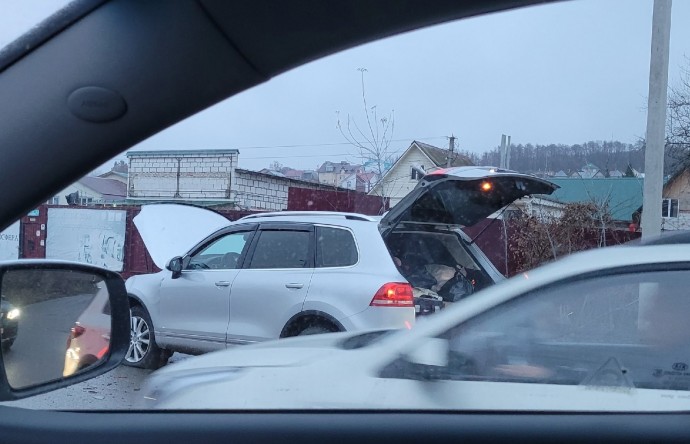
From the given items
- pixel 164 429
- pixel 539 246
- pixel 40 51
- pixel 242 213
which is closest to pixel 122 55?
pixel 40 51

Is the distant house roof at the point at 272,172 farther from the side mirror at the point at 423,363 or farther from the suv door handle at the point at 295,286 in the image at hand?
the suv door handle at the point at 295,286

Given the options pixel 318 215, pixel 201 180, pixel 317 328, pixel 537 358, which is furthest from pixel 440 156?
pixel 318 215

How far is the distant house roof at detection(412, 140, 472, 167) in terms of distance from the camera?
3.12 metres

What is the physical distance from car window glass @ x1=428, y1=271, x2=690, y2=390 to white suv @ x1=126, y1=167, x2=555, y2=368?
1075 mm

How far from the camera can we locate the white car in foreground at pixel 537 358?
229 centimetres

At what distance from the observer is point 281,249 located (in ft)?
15.9

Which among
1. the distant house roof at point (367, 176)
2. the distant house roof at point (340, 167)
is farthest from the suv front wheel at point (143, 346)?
the distant house roof at point (367, 176)

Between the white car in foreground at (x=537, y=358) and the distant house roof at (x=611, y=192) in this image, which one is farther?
the distant house roof at (x=611, y=192)

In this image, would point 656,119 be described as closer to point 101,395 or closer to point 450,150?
point 450,150

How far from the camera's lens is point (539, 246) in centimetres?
300

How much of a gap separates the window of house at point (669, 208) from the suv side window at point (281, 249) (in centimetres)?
245

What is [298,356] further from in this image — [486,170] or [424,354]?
[486,170]

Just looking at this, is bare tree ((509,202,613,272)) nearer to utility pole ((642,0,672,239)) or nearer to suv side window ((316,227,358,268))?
utility pole ((642,0,672,239))

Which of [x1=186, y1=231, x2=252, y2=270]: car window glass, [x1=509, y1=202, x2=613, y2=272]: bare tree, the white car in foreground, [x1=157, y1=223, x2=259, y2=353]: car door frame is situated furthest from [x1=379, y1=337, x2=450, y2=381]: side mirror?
[x1=186, y1=231, x2=252, y2=270]: car window glass
